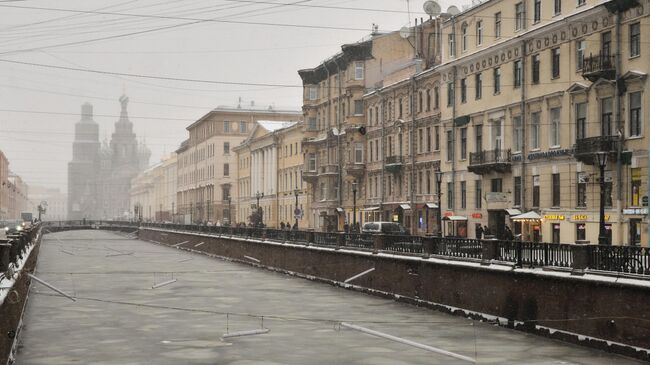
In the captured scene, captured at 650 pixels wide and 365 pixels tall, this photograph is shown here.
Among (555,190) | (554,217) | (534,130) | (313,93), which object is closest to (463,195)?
(534,130)

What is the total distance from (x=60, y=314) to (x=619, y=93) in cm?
2622

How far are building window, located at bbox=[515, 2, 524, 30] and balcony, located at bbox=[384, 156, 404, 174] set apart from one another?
19.1 m

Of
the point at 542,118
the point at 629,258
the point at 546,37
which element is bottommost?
the point at 629,258

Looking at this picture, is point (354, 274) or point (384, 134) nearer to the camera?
point (354, 274)

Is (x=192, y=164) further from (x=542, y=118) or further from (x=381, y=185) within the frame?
(x=542, y=118)

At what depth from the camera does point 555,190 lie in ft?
162

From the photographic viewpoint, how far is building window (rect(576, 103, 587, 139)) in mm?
46569

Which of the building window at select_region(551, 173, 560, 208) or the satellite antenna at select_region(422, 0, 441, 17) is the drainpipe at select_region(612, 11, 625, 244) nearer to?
the building window at select_region(551, 173, 560, 208)

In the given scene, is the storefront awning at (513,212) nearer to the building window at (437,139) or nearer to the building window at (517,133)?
the building window at (517,133)

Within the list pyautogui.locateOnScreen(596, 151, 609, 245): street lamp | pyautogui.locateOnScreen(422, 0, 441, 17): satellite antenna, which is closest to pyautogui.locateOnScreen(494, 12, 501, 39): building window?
pyautogui.locateOnScreen(422, 0, 441, 17): satellite antenna

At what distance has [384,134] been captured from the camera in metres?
74.5

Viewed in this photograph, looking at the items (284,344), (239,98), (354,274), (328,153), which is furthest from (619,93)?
(239,98)

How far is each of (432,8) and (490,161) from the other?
15.8 meters

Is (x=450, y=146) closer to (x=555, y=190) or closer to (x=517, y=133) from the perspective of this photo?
(x=517, y=133)
